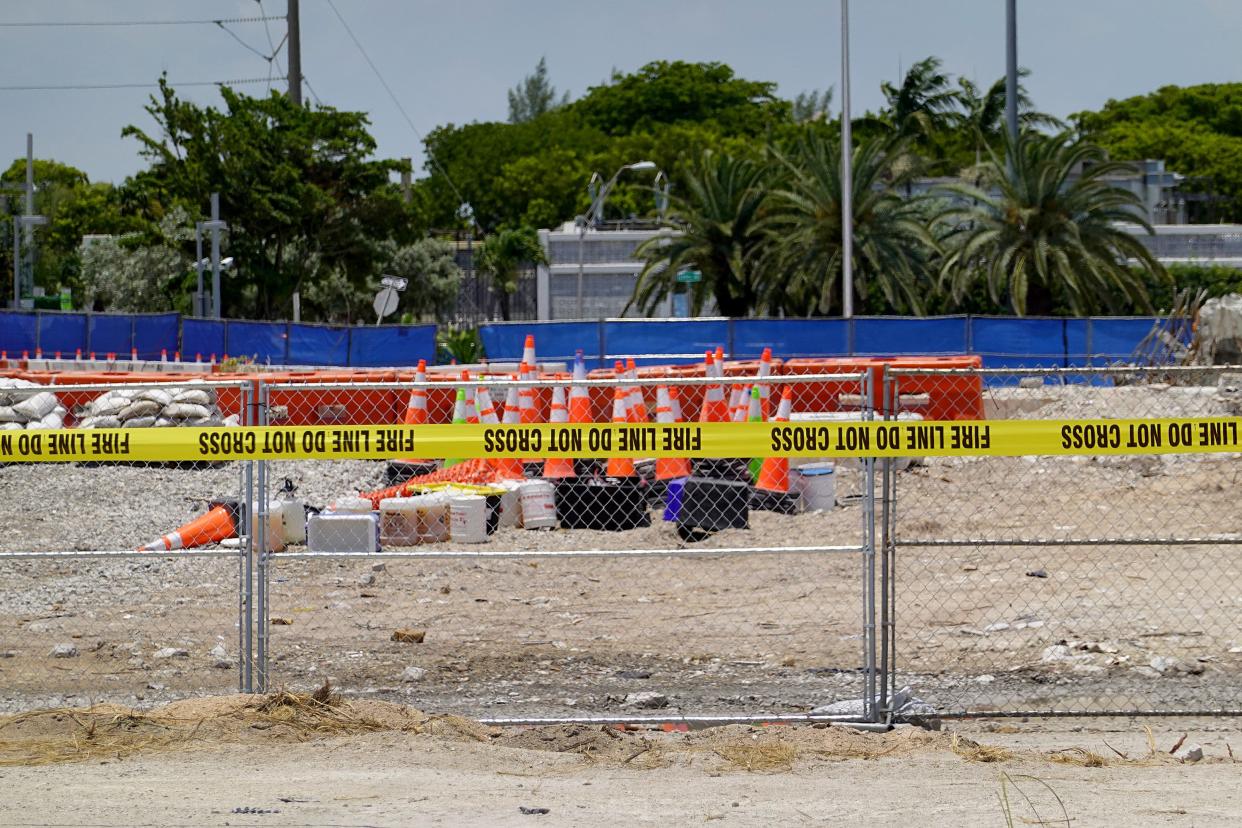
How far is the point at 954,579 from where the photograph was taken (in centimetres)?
1160

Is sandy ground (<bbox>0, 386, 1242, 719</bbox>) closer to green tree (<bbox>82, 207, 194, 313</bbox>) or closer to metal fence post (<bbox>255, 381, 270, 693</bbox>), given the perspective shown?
metal fence post (<bbox>255, 381, 270, 693</bbox>)

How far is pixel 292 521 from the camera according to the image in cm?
1237

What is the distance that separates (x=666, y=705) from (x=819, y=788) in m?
1.64

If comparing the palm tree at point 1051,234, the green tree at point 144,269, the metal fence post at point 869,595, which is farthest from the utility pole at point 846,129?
the green tree at point 144,269

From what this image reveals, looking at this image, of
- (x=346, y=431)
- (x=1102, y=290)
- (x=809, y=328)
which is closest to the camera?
(x=346, y=431)

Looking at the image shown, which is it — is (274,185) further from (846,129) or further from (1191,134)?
(1191,134)

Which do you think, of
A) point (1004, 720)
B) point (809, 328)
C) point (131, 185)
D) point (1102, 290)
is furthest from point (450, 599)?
point (131, 185)

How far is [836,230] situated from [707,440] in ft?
128

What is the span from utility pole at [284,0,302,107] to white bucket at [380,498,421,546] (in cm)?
4799

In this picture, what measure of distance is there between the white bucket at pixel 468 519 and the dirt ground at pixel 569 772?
535 cm

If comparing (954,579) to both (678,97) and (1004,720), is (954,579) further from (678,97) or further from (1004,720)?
(678,97)

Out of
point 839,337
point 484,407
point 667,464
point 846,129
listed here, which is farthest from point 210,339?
point 667,464

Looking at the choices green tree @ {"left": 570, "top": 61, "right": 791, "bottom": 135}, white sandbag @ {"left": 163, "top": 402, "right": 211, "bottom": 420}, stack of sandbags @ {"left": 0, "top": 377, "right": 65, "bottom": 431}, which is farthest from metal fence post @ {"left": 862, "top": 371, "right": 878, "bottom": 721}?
green tree @ {"left": 570, "top": 61, "right": 791, "bottom": 135}

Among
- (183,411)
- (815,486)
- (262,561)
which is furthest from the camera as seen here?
(183,411)
